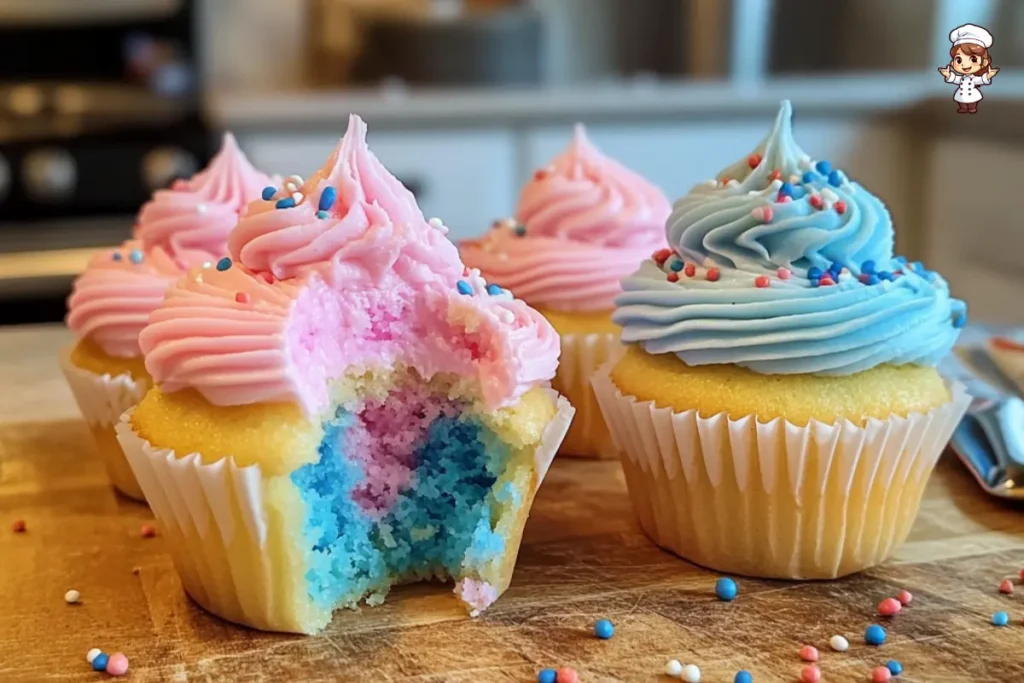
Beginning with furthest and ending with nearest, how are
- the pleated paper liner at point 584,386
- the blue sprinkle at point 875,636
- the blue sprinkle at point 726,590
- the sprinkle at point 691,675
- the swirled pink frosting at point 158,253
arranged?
the pleated paper liner at point 584,386 → the swirled pink frosting at point 158,253 → the blue sprinkle at point 726,590 → the blue sprinkle at point 875,636 → the sprinkle at point 691,675

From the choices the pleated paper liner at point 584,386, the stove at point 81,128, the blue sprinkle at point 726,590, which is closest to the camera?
the blue sprinkle at point 726,590

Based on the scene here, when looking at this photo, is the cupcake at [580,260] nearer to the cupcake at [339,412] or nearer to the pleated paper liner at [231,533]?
the cupcake at [339,412]

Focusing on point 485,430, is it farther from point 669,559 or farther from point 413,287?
point 669,559

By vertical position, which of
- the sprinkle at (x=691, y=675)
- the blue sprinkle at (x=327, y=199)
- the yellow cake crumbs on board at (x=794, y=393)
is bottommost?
the sprinkle at (x=691, y=675)

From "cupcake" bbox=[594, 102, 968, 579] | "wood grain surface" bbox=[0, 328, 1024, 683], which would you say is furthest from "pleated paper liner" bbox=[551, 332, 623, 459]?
"cupcake" bbox=[594, 102, 968, 579]

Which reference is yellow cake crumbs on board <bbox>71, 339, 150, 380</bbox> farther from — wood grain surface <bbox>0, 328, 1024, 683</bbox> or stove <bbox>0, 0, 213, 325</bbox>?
stove <bbox>0, 0, 213, 325</bbox>

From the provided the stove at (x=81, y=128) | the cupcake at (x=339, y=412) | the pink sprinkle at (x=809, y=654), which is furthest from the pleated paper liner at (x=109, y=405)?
the stove at (x=81, y=128)

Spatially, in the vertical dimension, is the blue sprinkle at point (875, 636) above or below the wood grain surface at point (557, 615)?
above

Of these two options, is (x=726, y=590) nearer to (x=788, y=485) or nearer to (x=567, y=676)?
(x=788, y=485)
